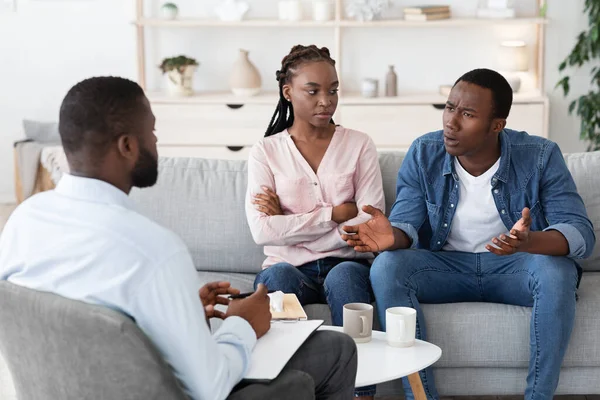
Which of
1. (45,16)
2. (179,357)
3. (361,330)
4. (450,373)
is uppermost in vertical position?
(45,16)

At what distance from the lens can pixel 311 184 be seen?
2.73m

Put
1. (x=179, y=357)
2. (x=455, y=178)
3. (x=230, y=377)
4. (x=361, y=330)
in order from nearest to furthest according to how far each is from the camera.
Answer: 1. (x=179, y=357)
2. (x=230, y=377)
3. (x=361, y=330)
4. (x=455, y=178)

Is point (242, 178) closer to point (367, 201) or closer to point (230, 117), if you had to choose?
point (367, 201)

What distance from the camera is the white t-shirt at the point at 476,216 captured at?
260cm

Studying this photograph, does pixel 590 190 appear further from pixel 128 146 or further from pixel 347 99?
pixel 347 99

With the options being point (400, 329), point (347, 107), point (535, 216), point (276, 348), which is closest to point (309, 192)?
point (535, 216)

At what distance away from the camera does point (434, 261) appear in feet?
8.46

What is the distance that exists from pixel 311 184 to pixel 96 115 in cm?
129

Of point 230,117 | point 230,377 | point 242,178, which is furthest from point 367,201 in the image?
point 230,117

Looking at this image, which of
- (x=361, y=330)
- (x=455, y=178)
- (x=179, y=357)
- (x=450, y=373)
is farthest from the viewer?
(x=455, y=178)

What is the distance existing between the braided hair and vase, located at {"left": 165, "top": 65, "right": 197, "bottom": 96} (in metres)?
2.29

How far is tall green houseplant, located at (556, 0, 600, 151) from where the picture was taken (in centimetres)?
490

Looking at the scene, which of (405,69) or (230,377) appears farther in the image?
(405,69)

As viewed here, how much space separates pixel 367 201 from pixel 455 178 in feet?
0.88
